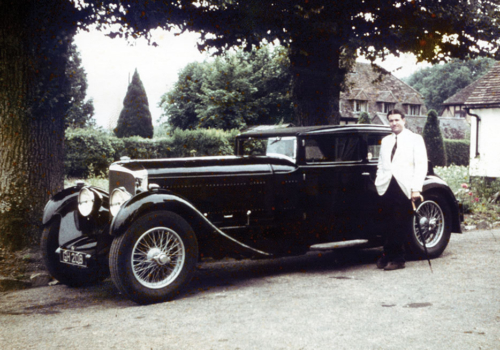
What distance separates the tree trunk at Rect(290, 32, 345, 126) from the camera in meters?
8.77

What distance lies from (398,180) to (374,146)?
0.78 m

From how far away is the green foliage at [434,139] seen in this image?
3306cm

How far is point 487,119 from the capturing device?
18.8 m

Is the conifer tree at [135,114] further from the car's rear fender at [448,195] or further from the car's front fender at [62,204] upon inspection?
the car's rear fender at [448,195]

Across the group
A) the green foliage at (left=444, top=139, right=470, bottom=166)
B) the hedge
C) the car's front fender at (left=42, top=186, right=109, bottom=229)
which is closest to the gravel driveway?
the car's front fender at (left=42, top=186, right=109, bottom=229)

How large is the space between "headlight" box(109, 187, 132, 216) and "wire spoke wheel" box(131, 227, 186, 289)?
60 cm

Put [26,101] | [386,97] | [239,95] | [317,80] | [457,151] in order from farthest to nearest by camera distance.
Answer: [386,97] → [457,151] → [239,95] → [317,80] → [26,101]

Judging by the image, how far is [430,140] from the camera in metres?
33.3

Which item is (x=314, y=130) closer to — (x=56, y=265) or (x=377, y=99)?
(x=56, y=265)

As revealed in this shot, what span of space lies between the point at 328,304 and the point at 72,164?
15500 millimetres

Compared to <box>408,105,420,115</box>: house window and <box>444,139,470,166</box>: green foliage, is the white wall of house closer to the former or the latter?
<box>444,139,470,166</box>: green foliage

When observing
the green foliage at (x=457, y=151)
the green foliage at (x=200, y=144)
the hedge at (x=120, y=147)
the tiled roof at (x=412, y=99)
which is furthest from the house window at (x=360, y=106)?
the green foliage at (x=200, y=144)

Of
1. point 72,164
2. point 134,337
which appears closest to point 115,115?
point 72,164

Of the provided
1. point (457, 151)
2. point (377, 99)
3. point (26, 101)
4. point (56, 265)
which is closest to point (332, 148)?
point (56, 265)
